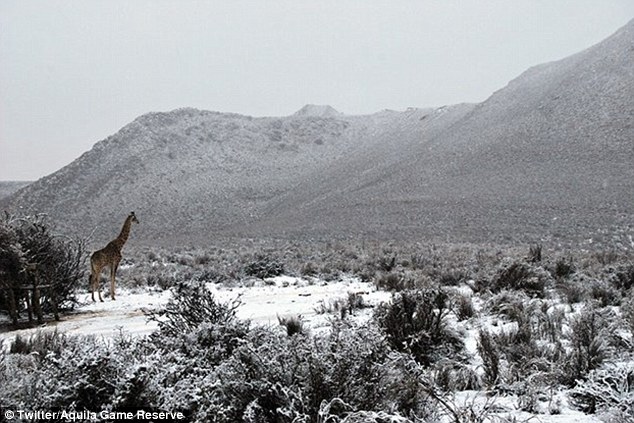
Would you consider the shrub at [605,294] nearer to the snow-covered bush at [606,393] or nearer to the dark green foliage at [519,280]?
the dark green foliage at [519,280]

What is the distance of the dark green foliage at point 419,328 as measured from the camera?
5836 millimetres

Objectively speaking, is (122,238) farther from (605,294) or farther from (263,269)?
(605,294)

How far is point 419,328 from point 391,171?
1938 inches

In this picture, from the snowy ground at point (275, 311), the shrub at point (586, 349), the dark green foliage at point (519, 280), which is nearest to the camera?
the snowy ground at point (275, 311)

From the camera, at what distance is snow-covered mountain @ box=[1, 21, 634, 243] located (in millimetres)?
37906

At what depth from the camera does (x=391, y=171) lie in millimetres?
54750

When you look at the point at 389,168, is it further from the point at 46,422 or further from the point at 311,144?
the point at 46,422

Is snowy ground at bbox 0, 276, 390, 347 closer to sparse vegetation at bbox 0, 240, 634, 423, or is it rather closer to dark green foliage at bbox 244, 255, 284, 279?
dark green foliage at bbox 244, 255, 284, 279

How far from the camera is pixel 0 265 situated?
8438 mm

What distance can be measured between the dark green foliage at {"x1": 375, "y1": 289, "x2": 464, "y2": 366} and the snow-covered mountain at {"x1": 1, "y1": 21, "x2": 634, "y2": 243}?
85.9ft

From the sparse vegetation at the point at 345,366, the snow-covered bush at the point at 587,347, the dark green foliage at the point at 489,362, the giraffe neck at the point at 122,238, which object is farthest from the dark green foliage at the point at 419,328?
the giraffe neck at the point at 122,238

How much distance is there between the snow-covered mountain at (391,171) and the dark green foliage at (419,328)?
85.9 feet

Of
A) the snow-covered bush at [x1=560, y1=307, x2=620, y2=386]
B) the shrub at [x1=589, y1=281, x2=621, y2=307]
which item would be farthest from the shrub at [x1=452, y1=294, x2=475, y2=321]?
the shrub at [x1=589, y1=281, x2=621, y2=307]

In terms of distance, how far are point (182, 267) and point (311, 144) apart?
60.4 meters
